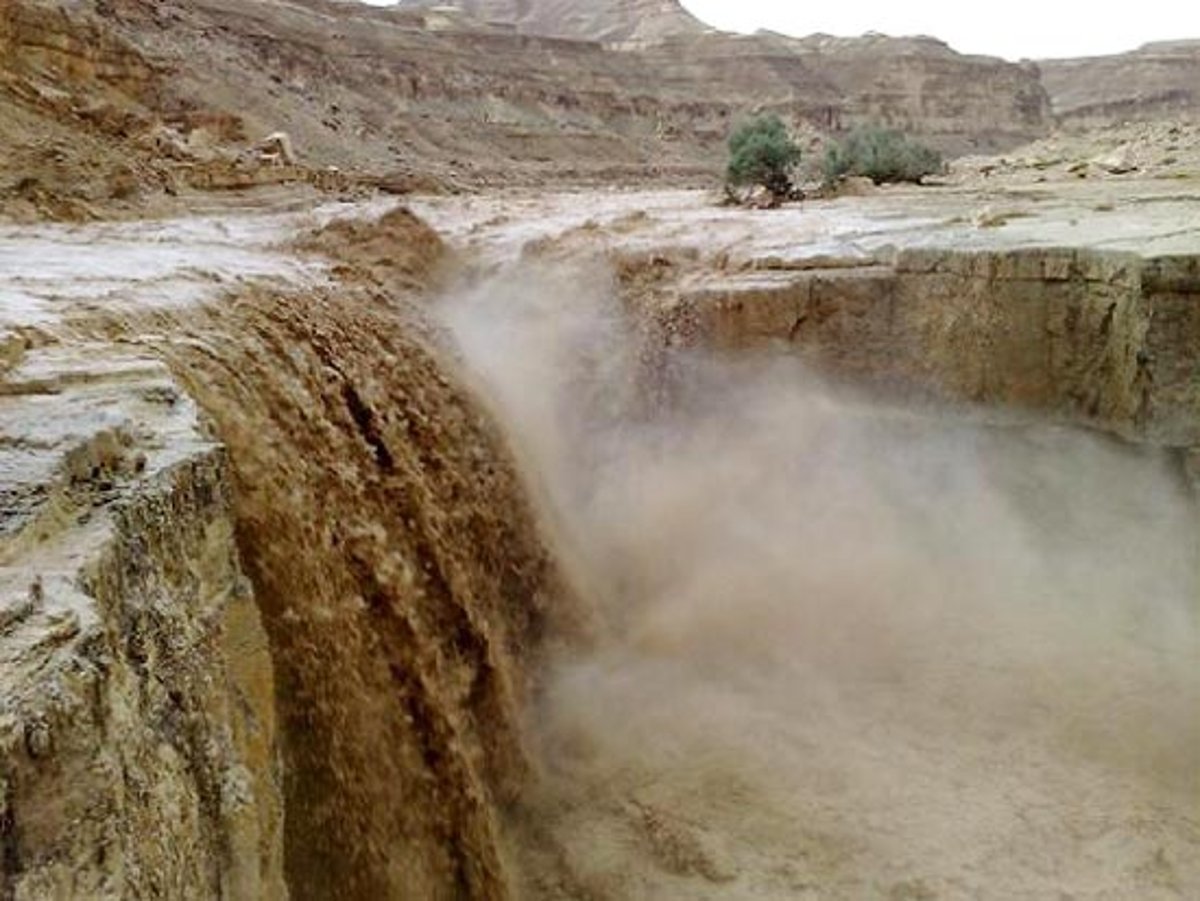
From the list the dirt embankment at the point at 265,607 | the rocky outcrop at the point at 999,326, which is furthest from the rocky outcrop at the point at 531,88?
the dirt embankment at the point at 265,607

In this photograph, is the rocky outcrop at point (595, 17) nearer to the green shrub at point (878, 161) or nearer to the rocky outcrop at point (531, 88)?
the rocky outcrop at point (531, 88)

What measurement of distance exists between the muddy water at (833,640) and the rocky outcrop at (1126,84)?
36421mm

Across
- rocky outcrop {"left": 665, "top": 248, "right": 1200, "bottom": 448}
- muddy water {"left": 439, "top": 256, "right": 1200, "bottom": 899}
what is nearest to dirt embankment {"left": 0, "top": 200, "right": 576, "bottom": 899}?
muddy water {"left": 439, "top": 256, "right": 1200, "bottom": 899}

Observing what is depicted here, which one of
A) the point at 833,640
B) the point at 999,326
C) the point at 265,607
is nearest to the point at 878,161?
the point at 999,326

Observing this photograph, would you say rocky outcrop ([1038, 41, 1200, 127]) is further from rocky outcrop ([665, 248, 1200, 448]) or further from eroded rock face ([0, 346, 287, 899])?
eroded rock face ([0, 346, 287, 899])

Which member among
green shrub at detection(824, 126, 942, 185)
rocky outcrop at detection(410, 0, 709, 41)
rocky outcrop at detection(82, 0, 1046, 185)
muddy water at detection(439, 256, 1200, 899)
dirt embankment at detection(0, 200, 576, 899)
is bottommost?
muddy water at detection(439, 256, 1200, 899)

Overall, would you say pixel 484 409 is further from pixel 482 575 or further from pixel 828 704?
pixel 828 704

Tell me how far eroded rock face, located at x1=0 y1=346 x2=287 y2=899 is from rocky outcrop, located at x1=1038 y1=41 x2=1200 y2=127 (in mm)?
40368

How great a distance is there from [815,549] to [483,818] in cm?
258

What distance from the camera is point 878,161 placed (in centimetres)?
1562

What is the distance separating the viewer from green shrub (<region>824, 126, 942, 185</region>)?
15484mm

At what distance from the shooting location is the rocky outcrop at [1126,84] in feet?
131

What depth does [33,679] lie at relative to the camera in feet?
4.66

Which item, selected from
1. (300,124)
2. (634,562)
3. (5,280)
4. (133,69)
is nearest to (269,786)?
(5,280)
